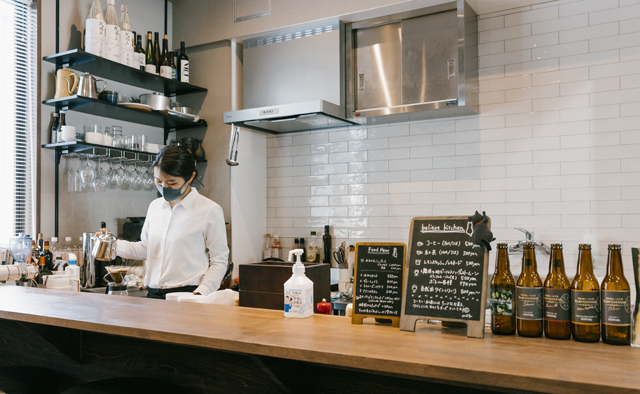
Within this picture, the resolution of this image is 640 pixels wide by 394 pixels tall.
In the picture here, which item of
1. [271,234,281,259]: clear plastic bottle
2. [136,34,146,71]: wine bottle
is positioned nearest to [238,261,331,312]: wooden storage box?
[271,234,281,259]: clear plastic bottle

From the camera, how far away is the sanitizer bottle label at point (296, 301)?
1.56 meters

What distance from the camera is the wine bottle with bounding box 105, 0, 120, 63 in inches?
A: 144

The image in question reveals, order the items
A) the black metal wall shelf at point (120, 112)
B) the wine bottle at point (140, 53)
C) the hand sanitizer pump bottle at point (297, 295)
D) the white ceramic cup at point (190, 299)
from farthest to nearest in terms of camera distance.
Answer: the wine bottle at point (140, 53) → the black metal wall shelf at point (120, 112) → the white ceramic cup at point (190, 299) → the hand sanitizer pump bottle at point (297, 295)

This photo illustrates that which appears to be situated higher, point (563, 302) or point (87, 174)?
point (87, 174)

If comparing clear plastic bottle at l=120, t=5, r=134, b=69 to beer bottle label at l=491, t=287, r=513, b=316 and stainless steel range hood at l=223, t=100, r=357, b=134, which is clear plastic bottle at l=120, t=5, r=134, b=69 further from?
beer bottle label at l=491, t=287, r=513, b=316

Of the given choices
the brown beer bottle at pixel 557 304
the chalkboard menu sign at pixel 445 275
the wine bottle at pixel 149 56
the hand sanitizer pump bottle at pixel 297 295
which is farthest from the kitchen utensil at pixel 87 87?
the brown beer bottle at pixel 557 304

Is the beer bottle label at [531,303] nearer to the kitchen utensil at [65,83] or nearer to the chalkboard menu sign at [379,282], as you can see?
the chalkboard menu sign at [379,282]

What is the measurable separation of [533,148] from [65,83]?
320 centimetres

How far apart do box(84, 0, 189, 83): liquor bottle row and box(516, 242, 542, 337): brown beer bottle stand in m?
3.30

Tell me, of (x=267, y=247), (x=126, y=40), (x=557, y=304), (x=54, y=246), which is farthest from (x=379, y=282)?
(x=126, y=40)

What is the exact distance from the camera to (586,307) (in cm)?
119

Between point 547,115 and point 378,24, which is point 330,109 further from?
point 547,115

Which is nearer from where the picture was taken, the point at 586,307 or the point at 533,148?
the point at 586,307

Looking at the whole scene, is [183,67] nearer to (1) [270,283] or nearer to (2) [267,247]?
(2) [267,247]
